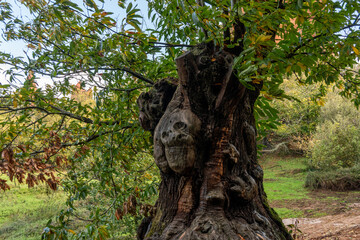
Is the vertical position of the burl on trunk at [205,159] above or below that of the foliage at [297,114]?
below

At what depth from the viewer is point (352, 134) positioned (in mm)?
14125

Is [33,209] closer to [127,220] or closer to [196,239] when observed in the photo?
[127,220]

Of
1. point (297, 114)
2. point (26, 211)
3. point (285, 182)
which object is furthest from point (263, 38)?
point (297, 114)

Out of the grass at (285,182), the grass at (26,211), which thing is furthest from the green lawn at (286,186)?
the grass at (26,211)

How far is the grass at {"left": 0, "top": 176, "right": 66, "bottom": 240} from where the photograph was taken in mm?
8655

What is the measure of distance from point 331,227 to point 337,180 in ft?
21.1

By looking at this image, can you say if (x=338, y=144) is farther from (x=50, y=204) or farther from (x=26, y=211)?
(x=26, y=211)

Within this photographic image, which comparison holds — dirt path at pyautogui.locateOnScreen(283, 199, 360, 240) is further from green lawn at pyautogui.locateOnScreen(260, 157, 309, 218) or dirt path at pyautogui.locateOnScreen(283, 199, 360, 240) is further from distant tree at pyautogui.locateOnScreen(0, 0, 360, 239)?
distant tree at pyautogui.locateOnScreen(0, 0, 360, 239)

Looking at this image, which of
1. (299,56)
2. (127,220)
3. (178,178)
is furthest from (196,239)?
(127,220)

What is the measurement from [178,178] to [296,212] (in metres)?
7.29

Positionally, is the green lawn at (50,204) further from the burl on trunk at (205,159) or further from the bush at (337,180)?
the burl on trunk at (205,159)

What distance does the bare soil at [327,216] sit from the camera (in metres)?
5.02

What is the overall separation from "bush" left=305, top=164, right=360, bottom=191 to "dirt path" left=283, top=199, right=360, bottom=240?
12.1 ft

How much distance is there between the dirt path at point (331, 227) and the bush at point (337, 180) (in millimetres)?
3691
